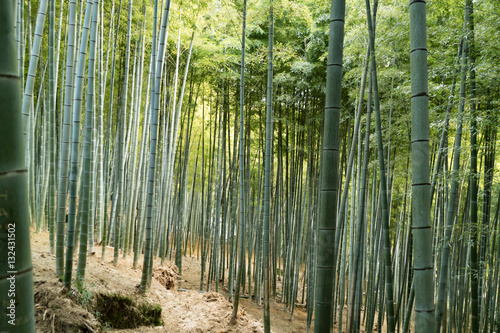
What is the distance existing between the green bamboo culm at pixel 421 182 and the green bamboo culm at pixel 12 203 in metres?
1.24

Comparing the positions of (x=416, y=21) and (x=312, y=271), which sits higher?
(x=416, y=21)

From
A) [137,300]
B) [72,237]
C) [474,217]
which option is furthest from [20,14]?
[474,217]

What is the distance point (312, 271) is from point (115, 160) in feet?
13.8

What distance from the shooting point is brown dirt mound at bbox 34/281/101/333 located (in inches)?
108

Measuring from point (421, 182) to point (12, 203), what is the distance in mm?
1299

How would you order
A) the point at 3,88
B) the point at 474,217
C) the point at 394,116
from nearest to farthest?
the point at 3,88 < the point at 474,217 < the point at 394,116

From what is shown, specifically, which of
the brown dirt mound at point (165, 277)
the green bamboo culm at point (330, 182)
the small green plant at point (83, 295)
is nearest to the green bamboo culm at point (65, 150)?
the small green plant at point (83, 295)

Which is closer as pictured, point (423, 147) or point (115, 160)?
point (423, 147)

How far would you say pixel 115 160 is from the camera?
6781 mm

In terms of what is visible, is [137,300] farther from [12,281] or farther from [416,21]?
[416,21]

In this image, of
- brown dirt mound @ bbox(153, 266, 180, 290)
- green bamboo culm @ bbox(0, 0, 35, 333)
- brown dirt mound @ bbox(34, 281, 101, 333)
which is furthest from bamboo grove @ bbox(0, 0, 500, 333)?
brown dirt mound @ bbox(153, 266, 180, 290)

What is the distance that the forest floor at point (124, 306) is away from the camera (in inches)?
112

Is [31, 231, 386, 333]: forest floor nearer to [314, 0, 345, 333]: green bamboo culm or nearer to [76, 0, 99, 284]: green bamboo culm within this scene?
[76, 0, 99, 284]: green bamboo culm

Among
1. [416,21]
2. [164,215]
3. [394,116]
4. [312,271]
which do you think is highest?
[394,116]
